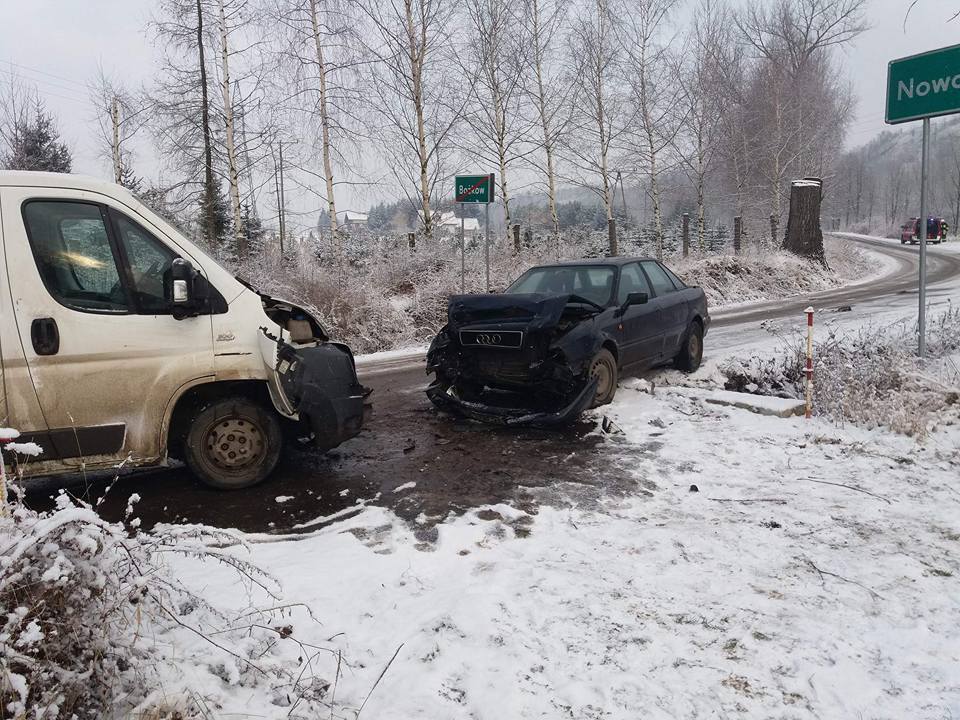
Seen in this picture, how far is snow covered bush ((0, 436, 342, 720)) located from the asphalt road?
63.0 inches

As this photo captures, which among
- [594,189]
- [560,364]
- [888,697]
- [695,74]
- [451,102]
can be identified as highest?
[695,74]

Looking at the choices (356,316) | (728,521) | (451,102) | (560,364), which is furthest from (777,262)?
(728,521)

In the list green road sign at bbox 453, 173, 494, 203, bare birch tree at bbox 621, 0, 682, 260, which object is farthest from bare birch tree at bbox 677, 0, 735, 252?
green road sign at bbox 453, 173, 494, 203

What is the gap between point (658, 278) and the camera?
27.1 feet

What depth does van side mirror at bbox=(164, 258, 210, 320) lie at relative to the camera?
168 inches

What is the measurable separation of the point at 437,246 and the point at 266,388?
13.4 m

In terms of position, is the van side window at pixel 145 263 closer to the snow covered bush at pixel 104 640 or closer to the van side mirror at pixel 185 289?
the van side mirror at pixel 185 289

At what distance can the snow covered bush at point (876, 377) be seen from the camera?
572 cm

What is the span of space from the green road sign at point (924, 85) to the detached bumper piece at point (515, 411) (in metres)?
4.75

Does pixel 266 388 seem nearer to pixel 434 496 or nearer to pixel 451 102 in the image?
pixel 434 496

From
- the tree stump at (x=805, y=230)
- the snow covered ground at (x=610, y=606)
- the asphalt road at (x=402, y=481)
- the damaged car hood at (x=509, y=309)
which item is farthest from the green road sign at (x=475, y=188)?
the tree stump at (x=805, y=230)

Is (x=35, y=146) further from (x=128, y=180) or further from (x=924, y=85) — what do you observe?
(x=924, y=85)

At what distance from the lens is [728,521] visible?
13.1 feet

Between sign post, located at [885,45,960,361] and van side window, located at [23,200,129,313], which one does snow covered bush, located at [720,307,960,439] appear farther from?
van side window, located at [23,200,129,313]
